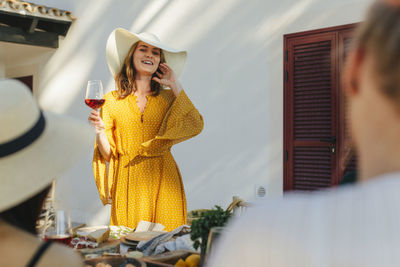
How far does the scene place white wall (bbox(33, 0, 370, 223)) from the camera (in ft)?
14.8

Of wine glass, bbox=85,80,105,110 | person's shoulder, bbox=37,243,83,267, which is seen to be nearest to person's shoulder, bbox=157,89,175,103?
wine glass, bbox=85,80,105,110

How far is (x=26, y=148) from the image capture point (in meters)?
0.82

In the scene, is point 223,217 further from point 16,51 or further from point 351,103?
point 16,51

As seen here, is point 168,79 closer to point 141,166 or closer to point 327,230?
point 141,166

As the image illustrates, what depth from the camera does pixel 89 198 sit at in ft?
21.4

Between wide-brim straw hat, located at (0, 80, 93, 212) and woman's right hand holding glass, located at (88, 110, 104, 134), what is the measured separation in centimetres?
159

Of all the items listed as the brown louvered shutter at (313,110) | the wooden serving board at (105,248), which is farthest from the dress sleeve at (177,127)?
the brown louvered shutter at (313,110)

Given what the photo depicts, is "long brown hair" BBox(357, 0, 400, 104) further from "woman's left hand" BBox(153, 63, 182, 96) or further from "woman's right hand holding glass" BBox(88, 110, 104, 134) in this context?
"woman's left hand" BBox(153, 63, 182, 96)

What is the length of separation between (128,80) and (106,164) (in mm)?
533

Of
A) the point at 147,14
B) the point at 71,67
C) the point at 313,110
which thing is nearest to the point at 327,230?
the point at 313,110

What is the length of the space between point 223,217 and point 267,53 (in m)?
3.61

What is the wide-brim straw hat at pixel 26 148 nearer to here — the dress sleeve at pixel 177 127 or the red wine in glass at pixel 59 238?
the red wine in glass at pixel 59 238

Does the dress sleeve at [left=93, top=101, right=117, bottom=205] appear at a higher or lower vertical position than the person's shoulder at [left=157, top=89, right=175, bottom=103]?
lower

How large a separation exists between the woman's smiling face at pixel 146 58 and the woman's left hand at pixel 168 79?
47 millimetres
